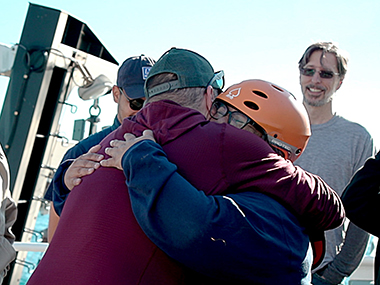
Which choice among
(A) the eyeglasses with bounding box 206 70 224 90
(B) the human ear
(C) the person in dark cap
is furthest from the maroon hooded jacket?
(B) the human ear

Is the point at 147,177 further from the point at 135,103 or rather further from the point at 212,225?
the point at 135,103

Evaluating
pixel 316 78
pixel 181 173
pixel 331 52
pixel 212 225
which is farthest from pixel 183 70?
pixel 331 52

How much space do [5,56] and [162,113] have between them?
17.7 ft

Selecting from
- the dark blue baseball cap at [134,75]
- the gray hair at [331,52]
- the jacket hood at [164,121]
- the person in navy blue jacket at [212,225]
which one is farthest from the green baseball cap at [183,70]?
the gray hair at [331,52]

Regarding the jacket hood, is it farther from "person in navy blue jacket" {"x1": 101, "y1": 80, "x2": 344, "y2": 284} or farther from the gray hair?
the gray hair

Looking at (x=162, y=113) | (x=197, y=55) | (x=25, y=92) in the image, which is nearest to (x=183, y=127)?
(x=162, y=113)

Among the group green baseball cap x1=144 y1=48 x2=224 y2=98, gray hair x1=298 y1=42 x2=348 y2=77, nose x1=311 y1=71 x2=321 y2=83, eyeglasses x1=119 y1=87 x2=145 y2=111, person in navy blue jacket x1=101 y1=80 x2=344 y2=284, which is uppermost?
gray hair x1=298 y1=42 x2=348 y2=77

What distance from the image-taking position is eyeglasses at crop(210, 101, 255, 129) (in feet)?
6.75

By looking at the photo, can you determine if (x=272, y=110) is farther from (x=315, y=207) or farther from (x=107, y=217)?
(x=107, y=217)

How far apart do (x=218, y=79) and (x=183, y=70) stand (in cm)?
25

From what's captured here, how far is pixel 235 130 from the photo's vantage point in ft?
5.32

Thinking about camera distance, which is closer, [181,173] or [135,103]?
[181,173]

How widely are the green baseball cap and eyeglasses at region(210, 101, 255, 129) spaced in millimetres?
113

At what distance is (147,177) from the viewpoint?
4.78ft
